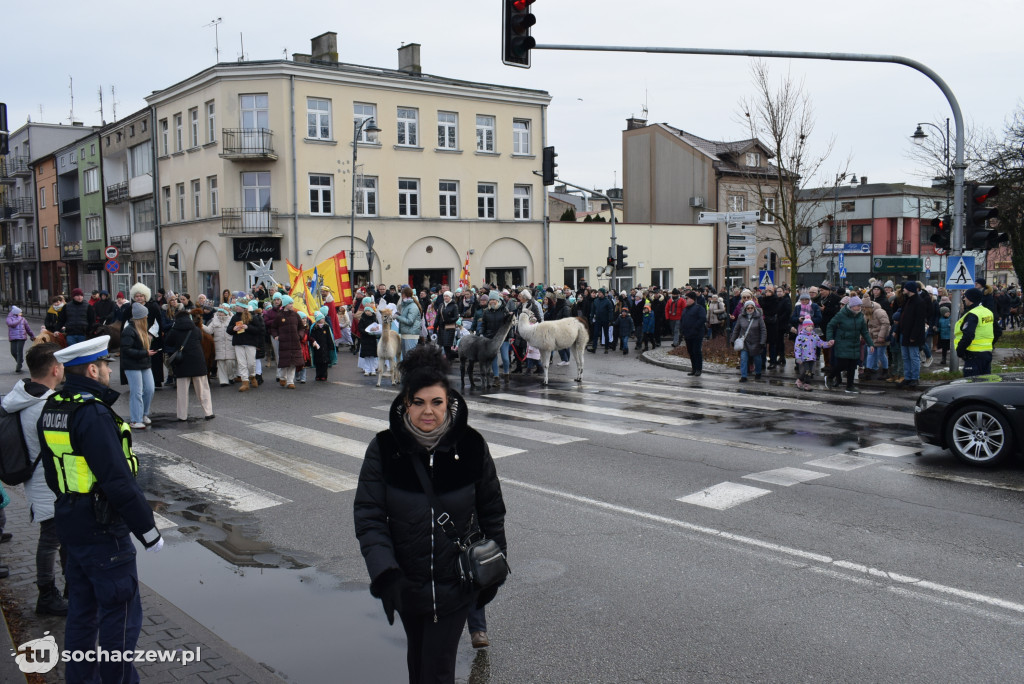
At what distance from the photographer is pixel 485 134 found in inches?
1748

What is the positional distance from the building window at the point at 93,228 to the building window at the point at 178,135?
16428 millimetres

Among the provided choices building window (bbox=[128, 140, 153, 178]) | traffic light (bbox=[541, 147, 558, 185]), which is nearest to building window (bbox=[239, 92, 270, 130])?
building window (bbox=[128, 140, 153, 178])

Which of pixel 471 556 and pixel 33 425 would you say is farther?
pixel 33 425

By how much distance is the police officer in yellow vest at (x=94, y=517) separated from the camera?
13.2 ft

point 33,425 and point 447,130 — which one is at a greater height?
point 447,130

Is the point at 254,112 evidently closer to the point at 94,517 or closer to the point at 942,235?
the point at 942,235

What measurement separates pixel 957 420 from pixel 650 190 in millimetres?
48739

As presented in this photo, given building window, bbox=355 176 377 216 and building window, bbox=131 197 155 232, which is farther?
building window, bbox=131 197 155 232

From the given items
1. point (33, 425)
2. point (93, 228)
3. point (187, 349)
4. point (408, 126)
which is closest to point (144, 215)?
point (93, 228)

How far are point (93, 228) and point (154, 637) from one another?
2365 inches

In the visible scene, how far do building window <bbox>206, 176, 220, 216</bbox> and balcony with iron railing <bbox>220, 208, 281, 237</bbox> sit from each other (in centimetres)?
216

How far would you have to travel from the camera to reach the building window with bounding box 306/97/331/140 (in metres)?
38.7

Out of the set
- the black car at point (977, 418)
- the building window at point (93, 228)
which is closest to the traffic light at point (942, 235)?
the black car at point (977, 418)

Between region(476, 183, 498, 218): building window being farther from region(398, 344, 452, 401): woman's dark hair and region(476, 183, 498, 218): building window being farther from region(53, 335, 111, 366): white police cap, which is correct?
region(398, 344, 452, 401): woman's dark hair
